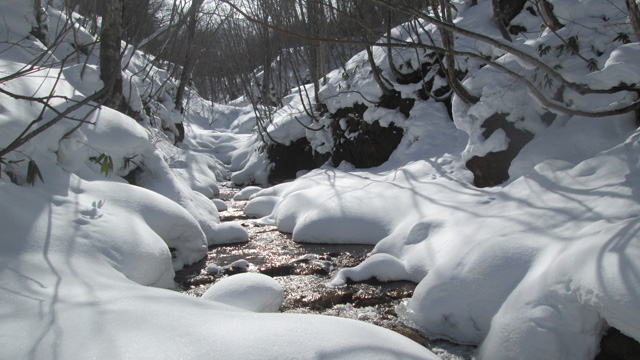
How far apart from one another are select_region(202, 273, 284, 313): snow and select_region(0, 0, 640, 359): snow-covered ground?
0.6 inches

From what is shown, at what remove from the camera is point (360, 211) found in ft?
18.5

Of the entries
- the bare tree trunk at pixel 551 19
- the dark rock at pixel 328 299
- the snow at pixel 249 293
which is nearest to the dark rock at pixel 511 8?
the bare tree trunk at pixel 551 19

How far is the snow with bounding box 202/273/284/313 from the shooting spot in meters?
3.06

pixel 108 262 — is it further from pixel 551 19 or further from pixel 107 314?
pixel 551 19

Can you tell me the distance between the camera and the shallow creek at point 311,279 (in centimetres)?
335

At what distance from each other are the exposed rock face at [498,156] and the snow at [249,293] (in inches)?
131

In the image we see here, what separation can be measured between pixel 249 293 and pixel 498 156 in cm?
368

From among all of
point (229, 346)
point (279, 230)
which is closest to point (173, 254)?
point (279, 230)

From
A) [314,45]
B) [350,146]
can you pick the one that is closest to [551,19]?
[350,146]

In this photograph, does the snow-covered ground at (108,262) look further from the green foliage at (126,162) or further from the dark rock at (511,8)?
the dark rock at (511,8)

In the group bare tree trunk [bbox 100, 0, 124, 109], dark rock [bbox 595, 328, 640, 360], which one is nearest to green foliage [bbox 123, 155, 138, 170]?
bare tree trunk [bbox 100, 0, 124, 109]

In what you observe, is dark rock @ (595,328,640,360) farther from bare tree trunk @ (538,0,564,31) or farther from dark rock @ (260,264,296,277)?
bare tree trunk @ (538,0,564,31)

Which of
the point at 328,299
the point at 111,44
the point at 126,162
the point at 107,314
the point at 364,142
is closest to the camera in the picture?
the point at 107,314

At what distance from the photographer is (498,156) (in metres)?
5.30
